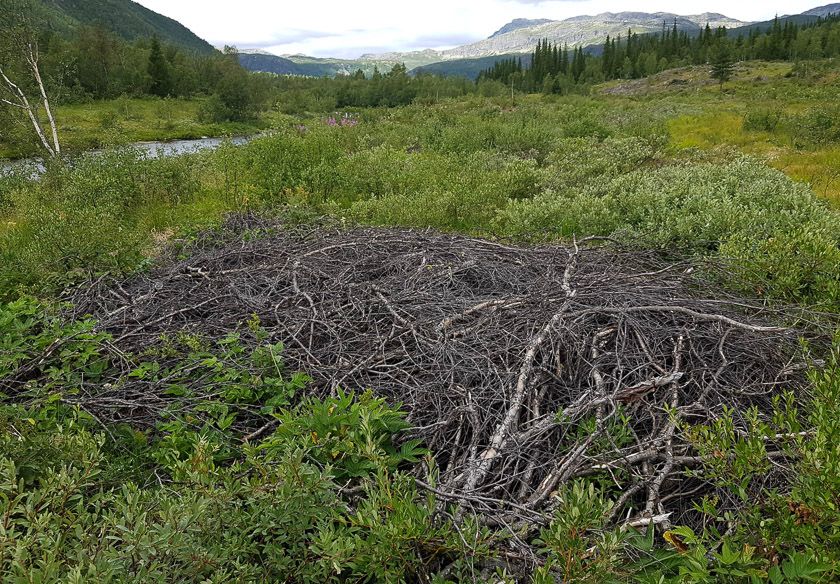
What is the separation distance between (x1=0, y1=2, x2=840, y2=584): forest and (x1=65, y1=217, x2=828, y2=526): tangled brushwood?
3 cm

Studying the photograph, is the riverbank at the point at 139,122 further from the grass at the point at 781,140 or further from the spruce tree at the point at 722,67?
the spruce tree at the point at 722,67

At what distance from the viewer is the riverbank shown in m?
32.3

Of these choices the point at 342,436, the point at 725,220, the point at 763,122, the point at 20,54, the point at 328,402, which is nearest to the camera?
the point at 342,436

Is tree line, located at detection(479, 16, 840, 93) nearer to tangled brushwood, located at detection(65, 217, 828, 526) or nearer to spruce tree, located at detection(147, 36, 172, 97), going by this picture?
spruce tree, located at detection(147, 36, 172, 97)

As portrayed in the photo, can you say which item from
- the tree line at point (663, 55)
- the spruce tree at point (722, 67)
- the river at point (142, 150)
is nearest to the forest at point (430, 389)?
the river at point (142, 150)

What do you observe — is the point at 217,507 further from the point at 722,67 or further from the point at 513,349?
the point at 722,67

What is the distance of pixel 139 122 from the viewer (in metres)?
43.8

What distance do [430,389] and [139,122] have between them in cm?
5087

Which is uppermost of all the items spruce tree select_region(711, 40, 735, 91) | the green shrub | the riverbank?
spruce tree select_region(711, 40, 735, 91)

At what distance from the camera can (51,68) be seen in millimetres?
37719

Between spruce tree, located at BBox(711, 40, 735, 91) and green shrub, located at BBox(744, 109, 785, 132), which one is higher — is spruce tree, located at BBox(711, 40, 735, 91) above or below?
above

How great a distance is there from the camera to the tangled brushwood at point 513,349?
251 centimetres

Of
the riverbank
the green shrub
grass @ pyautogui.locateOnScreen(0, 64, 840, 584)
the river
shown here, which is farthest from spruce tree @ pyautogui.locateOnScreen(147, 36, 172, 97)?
the green shrub

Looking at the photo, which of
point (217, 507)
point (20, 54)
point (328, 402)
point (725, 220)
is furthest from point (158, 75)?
point (217, 507)
